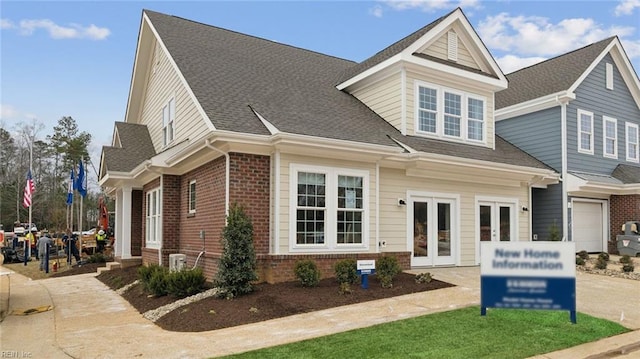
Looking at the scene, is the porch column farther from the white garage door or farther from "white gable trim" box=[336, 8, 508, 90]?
the white garage door

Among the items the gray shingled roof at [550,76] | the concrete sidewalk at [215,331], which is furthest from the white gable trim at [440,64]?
the concrete sidewalk at [215,331]

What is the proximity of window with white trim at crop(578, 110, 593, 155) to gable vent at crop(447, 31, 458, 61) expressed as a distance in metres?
5.94

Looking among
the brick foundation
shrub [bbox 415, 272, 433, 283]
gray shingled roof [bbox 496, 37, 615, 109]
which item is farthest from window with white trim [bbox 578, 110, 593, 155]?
shrub [bbox 415, 272, 433, 283]

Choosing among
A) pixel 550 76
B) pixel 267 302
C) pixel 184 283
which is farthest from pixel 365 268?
pixel 550 76

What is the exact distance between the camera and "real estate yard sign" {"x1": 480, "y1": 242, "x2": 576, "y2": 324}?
7445 millimetres

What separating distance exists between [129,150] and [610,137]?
18.8 m

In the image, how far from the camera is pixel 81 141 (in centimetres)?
5425

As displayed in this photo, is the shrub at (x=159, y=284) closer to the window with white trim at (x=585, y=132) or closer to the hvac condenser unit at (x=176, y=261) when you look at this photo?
the hvac condenser unit at (x=176, y=261)

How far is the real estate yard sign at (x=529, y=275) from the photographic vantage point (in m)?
7.45

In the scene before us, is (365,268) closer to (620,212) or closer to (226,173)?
(226,173)

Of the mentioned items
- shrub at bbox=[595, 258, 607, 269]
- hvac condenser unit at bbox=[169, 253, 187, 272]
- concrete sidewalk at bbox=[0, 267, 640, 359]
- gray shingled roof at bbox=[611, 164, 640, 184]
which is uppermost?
gray shingled roof at bbox=[611, 164, 640, 184]

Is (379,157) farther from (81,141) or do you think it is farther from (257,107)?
(81,141)

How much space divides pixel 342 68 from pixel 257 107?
753 centimetres

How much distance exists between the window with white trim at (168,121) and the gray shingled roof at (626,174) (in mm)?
16997
